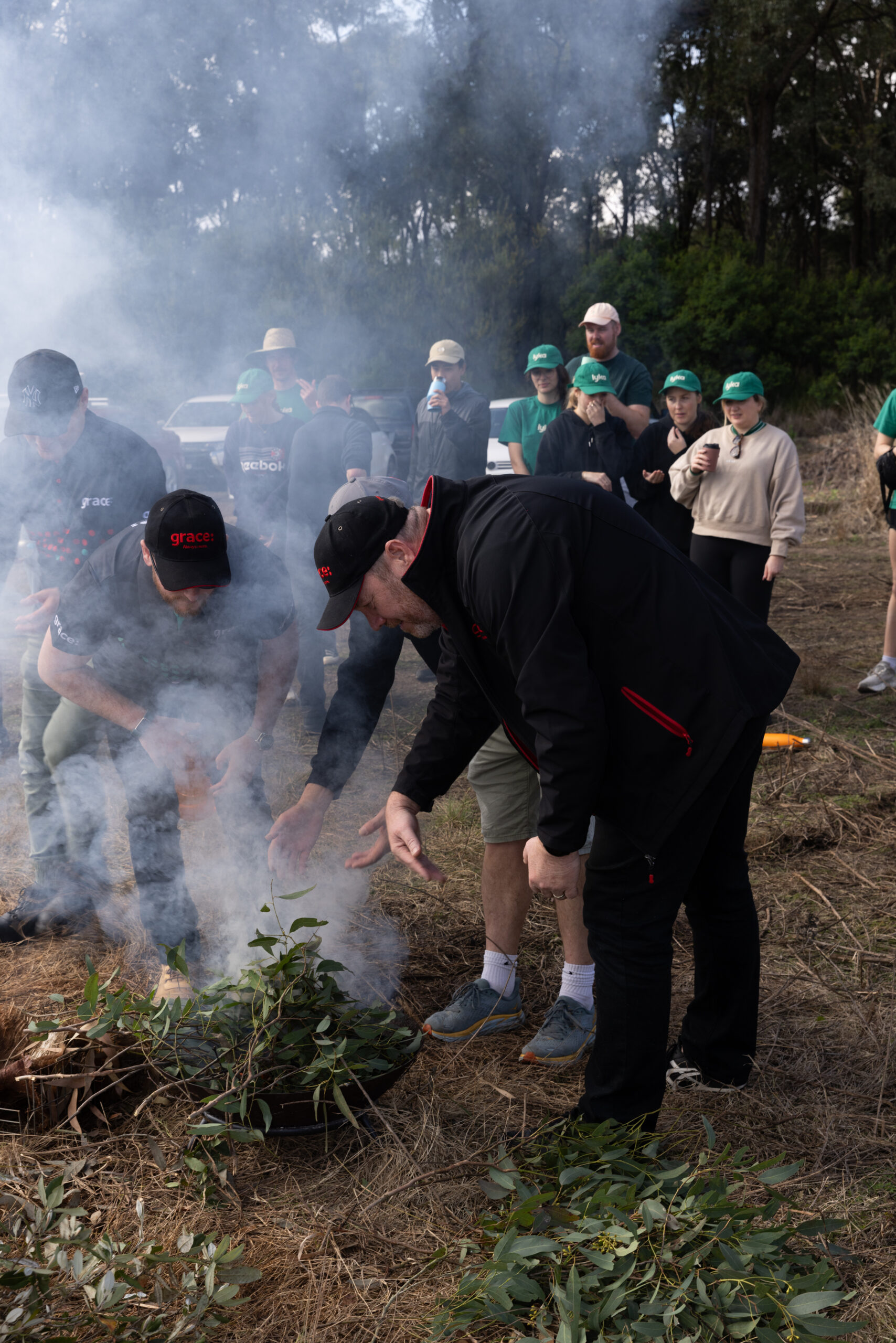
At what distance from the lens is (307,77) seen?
5828mm

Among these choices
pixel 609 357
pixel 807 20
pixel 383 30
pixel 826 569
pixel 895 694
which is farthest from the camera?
pixel 807 20

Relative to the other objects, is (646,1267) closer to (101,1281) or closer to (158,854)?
(101,1281)

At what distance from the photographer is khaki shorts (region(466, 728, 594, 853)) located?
271 centimetres

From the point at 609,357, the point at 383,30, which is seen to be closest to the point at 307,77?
the point at 383,30

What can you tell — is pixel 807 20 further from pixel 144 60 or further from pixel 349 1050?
pixel 349 1050

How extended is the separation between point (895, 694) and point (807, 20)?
732 inches

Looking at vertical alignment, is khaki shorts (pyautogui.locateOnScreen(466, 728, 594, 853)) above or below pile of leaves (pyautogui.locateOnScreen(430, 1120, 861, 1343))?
above

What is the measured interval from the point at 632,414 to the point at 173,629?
2.78m

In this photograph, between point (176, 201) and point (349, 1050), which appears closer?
point (349, 1050)

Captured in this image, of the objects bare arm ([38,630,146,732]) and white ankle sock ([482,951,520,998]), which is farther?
white ankle sock ([482,951,520,998])

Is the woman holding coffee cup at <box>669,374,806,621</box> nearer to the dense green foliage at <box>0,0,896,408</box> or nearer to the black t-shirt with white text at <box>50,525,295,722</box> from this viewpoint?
the black t-shirt with white text at <box>50,525,295,722</box>

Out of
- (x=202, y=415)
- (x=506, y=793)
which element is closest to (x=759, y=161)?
(x=202, y=415)

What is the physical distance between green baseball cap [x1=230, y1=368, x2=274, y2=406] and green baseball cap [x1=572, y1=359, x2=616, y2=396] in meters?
1.87

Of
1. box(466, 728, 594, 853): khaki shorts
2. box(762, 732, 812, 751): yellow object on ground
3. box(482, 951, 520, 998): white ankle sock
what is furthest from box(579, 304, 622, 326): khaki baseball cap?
box(482, 951, 520, 998): white ankle sock
